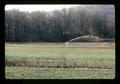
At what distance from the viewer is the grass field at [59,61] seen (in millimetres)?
3189

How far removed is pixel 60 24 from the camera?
3.22 m

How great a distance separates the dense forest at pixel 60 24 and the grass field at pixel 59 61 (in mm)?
90

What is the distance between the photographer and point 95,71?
10.5 feet

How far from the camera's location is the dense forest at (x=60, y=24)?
10.5 feet

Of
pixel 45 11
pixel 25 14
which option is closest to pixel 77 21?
pixel 45 11

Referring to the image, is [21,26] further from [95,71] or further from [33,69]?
[95,71]

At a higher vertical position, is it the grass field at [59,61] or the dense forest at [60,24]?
the dense forest at [60,24]

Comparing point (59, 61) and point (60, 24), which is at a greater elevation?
point (60, 24)

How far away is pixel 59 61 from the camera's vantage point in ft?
10.5

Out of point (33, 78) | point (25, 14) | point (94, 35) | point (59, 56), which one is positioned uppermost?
point (25, 14)

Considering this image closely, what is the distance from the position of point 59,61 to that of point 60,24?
412 mm

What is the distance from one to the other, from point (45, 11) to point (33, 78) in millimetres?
758

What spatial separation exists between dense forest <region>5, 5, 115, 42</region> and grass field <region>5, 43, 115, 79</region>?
9 centimetres

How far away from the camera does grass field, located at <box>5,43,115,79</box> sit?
3189 mm
